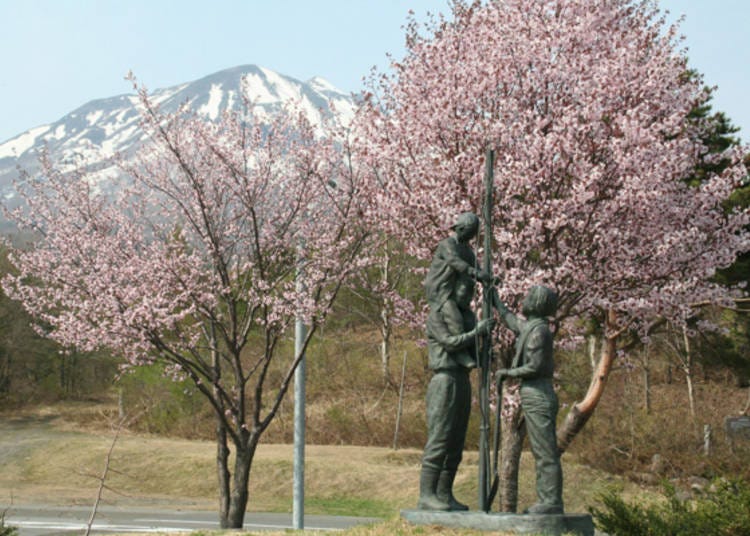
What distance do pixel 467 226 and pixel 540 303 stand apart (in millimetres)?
1260

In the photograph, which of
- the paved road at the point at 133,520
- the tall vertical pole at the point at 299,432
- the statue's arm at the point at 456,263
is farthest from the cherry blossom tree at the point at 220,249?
the statue's arm at the point at 456,263

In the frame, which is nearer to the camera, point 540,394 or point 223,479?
point 540,394

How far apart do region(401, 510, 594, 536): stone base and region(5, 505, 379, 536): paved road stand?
969 centimetres

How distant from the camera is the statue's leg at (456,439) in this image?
9.38m

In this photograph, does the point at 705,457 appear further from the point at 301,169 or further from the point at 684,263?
the point at 301,169

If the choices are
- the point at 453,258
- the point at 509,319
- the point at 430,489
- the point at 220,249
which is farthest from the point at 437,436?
the point at 220,249

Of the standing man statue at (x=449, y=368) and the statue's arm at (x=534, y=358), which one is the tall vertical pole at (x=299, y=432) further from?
the statue's arm at (x=534, y=358)

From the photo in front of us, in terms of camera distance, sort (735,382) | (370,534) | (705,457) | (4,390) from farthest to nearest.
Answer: (4,390) < (735,382) < (705,457) < (370,534)

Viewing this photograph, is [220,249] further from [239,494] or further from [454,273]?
[454,273]

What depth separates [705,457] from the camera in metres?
22.7

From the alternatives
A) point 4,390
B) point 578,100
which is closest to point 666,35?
point 578,100

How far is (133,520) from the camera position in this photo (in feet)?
69.2

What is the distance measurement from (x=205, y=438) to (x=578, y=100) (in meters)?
26.5

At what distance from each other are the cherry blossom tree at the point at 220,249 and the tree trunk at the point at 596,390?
6.77 metres
